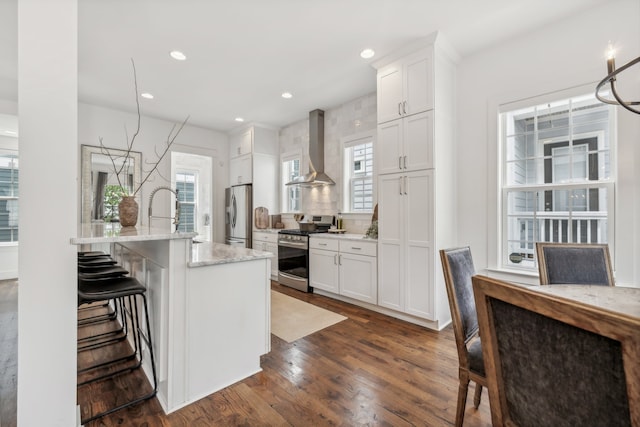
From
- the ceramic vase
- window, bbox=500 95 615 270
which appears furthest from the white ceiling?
the ceramic vase

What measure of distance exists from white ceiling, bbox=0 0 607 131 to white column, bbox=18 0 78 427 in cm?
140

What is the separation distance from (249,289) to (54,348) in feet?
3.30

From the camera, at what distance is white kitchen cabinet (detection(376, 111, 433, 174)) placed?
2816 millimetres

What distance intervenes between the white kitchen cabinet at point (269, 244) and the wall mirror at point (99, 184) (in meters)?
2.21

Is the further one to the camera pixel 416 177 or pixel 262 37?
pixel 416 177

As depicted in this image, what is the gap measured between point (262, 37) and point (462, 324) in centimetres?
292

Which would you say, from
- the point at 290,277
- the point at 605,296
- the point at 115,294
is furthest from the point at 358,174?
the point at 115,294

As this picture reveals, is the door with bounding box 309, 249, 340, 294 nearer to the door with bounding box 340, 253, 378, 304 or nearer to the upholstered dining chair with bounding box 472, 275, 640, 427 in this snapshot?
the door with bounding box 340, 253, 378, 304

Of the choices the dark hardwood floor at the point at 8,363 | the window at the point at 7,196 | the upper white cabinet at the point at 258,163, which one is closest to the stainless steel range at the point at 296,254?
the upper white cabinet at the point at 258,163

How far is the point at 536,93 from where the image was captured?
8.66 ft

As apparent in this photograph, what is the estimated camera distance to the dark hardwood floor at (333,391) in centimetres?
159

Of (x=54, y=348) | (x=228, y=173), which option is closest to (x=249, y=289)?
(x=54, y=348)

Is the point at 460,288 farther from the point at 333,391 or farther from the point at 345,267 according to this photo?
the point at 345,267

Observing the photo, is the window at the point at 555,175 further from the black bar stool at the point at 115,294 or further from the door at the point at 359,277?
the black bar stool at the point at 115,294
